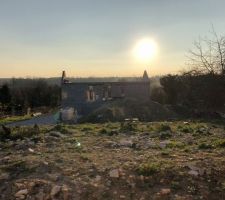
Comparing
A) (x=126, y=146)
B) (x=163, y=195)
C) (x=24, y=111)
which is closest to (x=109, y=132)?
(x=126, y=146)

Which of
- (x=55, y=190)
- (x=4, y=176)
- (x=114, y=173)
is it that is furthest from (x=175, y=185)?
(x=4, y=176)

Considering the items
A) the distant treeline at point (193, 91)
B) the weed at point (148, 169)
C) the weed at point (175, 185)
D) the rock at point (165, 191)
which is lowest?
the rock at point (165, 191)

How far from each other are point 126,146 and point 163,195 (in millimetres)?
3499

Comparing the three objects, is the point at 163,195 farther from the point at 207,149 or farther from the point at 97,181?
the point at 207,149

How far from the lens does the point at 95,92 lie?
35.2 metres

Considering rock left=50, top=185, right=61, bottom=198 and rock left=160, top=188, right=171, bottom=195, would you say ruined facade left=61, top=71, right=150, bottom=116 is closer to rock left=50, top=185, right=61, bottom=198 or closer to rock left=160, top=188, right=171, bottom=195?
rock left=50, top=185, right=61, bottom=198

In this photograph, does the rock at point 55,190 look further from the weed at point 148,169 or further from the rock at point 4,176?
the weed at point 148,169

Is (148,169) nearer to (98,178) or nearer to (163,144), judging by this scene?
(98,178)

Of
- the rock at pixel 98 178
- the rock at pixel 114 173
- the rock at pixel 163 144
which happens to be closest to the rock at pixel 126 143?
the rock at pixel 163 144

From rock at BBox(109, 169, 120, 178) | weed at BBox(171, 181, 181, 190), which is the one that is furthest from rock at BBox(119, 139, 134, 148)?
weed at BBox(171, 181, 181, 190)

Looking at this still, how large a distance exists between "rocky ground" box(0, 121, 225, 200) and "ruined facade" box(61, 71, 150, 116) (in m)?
22.6

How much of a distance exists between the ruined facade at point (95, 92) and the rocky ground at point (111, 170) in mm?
22609

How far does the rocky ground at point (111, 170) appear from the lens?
8248mm

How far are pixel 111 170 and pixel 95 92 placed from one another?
2645 cm
